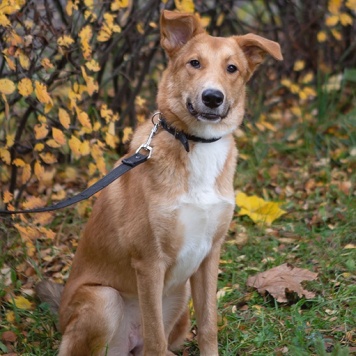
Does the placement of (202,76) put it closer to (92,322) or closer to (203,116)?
(203,116)

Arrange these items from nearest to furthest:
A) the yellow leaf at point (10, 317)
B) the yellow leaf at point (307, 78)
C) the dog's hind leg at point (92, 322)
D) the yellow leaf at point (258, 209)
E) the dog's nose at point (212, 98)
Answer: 1. the dog's nose at point (212, 98)
2. the dog's hind leg at point (92, 322)
3. the yellow leaf at point (10, 317)
4. the yellow leaf at point (258, 209)
5. the yellow leaf at point (307, 78)

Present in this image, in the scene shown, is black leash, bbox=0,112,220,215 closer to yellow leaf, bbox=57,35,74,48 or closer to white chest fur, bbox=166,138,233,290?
white chest fur, bbox=166,138,233,290

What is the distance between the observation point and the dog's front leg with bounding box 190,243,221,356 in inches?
145

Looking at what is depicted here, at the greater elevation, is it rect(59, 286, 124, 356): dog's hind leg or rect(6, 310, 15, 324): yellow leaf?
rect(59, 286, 124, 356): dog's hind leg

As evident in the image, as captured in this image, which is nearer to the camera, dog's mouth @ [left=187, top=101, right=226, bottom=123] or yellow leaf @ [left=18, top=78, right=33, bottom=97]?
dog's mouth @ [left=187, top=101, right=226, bottom=123]

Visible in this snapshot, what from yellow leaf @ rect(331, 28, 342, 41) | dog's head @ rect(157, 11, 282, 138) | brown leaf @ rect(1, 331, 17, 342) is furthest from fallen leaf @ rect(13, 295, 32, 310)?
yellow leaf @ rect(331, 28, 342, 41)

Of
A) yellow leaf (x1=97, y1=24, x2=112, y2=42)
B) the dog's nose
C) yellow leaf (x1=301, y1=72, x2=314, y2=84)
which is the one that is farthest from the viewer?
yellow leaf (x1=301, y1=72, x2=314, y2=84)

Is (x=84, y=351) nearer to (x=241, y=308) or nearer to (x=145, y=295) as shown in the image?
(x=145, y=295)

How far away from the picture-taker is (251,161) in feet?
19.8

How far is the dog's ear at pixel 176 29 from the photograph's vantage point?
359 cm

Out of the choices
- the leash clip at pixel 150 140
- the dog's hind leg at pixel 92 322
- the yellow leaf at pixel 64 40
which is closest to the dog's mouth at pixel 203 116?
the leash clip at pixel 150 140

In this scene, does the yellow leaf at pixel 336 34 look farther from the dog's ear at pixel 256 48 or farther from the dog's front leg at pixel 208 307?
the dog's front leg at pixel 208 307

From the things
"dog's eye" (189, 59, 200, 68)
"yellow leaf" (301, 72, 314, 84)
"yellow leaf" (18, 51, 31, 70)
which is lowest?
"yellow leaf" (301, 72, 314, 84)

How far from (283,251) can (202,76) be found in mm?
1728
